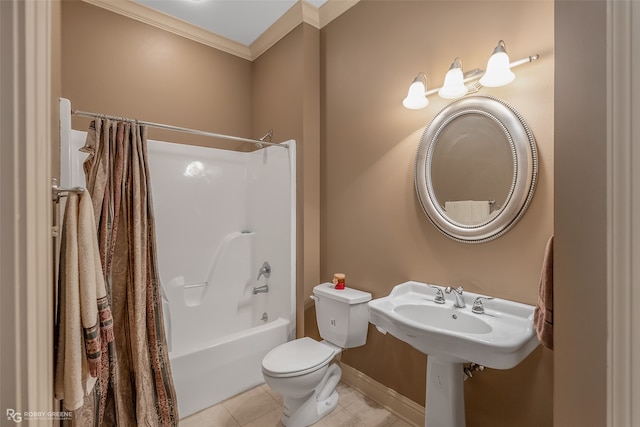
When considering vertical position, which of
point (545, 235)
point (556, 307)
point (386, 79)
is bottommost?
point (556, 307)

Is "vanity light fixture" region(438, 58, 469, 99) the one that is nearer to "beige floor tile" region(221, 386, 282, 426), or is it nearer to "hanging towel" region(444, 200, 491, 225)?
"hanging towel" region(444, 200, 491, 225)

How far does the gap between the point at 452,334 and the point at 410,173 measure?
0.95 m

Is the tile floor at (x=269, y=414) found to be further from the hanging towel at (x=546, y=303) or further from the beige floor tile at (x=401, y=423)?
the hanging towel at (x=546, y=303)

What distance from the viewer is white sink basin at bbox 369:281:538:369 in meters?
1.03

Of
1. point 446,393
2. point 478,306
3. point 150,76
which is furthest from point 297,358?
point 150,76

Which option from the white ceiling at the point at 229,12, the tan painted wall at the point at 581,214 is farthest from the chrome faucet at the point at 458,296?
the white ceiling at the point at 229,12

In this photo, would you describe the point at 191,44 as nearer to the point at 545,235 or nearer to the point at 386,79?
the point at 386,79

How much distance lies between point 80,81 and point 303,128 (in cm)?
164

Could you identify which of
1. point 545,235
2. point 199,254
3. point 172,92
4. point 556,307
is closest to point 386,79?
point 545,235

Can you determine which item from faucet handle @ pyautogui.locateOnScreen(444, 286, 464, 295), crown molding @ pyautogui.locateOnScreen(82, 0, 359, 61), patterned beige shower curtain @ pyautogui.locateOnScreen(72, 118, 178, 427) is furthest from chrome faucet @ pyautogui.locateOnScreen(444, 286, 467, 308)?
crown molding @ pyautogui.locateOnScreen(82, 0, 359, 61)

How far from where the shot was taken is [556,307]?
2.01ft

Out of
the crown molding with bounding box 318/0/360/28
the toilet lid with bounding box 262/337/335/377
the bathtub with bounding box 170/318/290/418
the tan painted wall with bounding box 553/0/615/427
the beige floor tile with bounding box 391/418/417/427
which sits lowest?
the beige floor tile with bounding box 391/418/417/427

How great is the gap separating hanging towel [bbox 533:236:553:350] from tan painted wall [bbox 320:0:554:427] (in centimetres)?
30

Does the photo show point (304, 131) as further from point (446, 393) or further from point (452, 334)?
point (446, 393)
